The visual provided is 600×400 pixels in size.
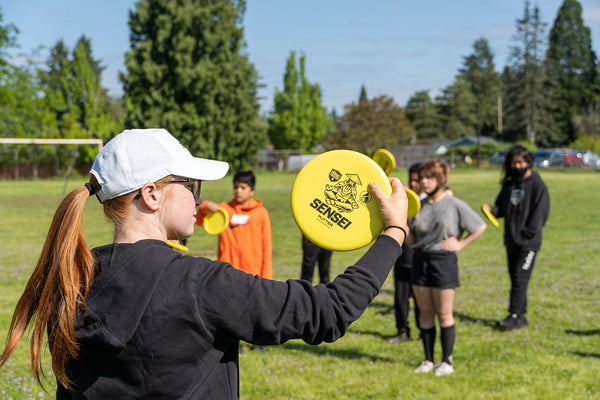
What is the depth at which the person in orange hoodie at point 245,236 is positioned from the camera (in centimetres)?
582

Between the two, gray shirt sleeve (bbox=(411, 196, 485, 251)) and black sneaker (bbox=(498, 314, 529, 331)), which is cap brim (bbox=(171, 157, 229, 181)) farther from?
black sneaker (bbox=(498, 314, 529, 331))

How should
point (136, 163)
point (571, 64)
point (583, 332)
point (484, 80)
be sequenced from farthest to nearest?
1. point (484, 80)
2. point (571, 64)
3. point (583, 332)
4. point (136, 163)

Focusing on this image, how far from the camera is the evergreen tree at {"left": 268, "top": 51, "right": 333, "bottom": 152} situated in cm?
6125

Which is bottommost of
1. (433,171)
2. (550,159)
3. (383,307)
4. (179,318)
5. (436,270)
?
(383,307)

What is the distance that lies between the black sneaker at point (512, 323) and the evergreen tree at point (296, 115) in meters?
54.6

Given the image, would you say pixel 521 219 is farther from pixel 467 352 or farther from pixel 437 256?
pixel 437 256

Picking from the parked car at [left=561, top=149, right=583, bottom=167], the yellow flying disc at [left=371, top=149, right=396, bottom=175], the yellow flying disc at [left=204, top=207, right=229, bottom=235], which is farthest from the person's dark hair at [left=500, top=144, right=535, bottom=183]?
the parked car at [left=561, top=149, right=583, bottom=167]

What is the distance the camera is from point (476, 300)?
8141 millimetres

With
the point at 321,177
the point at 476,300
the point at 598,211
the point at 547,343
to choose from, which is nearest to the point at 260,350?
the point at 547,343

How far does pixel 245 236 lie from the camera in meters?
5.84

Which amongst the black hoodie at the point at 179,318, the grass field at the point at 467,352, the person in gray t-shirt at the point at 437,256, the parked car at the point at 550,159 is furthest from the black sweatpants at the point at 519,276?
the parked car at the point at 550,159

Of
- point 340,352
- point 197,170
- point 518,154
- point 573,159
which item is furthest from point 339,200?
point 573,159

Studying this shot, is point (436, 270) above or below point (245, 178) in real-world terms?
below

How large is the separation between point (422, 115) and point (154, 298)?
91.7 m
